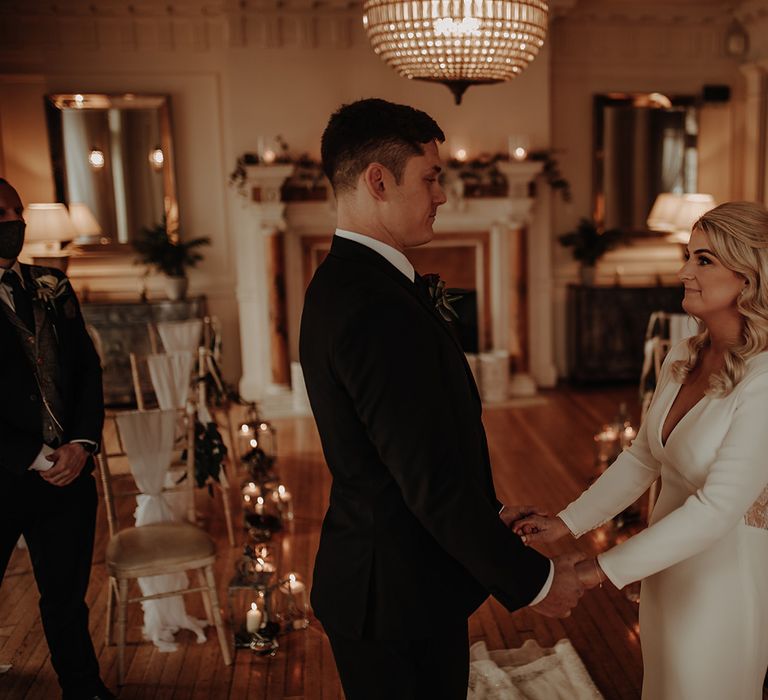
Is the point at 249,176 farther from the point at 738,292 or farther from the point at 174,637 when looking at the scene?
the point at 738,292

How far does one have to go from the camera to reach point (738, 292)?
170 cm

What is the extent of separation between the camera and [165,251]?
6.75m

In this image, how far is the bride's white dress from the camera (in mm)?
1599

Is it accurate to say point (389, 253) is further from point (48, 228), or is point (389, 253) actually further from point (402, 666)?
point (48, 228)

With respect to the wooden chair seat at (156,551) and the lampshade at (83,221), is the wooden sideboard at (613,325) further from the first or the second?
the wooden chair seat at (156,551)

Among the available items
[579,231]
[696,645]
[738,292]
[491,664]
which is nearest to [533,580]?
[696,645]

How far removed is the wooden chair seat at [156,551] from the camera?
107 inches

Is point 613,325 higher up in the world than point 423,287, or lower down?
lower down

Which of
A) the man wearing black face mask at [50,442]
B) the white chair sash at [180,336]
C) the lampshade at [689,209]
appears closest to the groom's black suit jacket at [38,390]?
the man wearing black face mask at [50,442]

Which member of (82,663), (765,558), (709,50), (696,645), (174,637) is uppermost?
(709,50)

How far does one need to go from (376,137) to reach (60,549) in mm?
1754

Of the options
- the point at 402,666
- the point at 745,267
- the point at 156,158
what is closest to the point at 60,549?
the point at 402,666

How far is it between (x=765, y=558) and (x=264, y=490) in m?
2.89

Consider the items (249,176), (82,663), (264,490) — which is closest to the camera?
(82,663)
